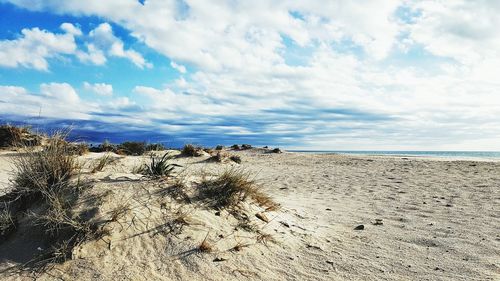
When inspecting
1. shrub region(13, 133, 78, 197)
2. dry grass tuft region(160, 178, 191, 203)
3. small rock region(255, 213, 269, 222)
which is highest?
shrub region(13, 133, 78, 197)

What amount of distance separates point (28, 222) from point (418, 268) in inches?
180

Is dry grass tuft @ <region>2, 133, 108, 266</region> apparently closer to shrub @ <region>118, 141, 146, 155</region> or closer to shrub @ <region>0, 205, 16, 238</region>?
shrub @ <region>0, 205, 16, 238</region>

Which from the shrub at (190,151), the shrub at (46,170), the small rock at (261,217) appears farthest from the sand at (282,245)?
the shrub at (190,151)

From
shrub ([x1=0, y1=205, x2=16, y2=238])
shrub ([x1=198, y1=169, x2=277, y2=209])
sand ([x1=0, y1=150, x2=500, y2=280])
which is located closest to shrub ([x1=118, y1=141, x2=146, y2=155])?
sand ([x1=0, y1=150, x2=500, y2=280])

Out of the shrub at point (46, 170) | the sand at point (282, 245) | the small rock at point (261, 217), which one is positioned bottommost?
the sand at point (282, 245)

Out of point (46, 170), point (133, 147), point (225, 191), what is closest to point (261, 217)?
point (225, 191)

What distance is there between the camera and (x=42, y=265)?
12.5 feet

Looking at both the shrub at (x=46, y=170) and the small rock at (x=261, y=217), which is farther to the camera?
the small rock at (x=261, y=217)

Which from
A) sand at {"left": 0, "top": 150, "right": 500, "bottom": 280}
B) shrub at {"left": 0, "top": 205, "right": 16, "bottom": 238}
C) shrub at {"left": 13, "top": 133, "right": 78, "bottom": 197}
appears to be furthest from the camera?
shrub at {"left": 13, "top": 133, "right": 78, "bottom": 197}

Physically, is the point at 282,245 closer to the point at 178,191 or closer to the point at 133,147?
the point at 178,191

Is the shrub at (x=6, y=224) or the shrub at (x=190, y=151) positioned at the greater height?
the shrub at (x=190, y=151)

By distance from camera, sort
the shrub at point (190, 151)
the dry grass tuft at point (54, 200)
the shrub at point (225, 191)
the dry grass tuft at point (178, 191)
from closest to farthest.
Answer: the dry grass tuft at point (54, 200) → the dry grass tuft at point (178, 191) → the shrub at point (225, 191) → the shrub at point (190, 151)

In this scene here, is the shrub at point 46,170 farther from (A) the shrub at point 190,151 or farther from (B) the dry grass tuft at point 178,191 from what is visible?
(A) the shrub at point 190,151

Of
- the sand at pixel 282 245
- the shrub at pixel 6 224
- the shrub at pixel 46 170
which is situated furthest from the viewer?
the shrub at pixel 46 170
